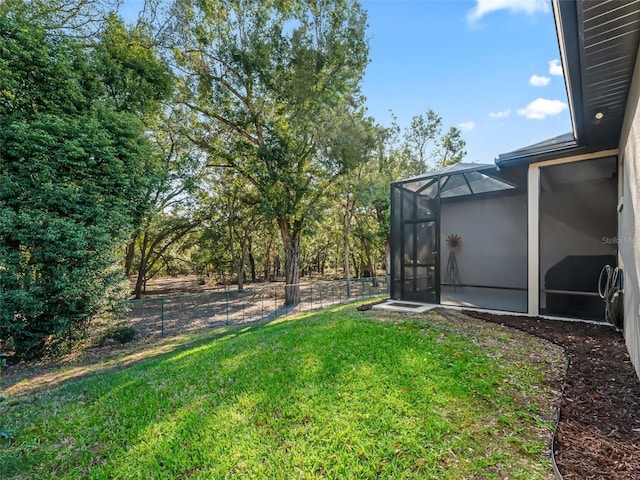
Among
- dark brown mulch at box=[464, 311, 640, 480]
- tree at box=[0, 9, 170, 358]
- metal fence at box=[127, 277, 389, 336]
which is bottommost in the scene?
metal fence at box=[127, 277, 389, 336]

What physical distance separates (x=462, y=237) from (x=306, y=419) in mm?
8384

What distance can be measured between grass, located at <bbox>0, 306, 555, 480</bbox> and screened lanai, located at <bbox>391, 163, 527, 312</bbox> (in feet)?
9.87

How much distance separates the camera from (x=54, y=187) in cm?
594

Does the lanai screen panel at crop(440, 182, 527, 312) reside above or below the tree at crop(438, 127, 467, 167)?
below

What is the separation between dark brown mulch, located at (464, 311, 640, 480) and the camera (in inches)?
74.7

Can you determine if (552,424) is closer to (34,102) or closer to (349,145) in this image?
(34,102)

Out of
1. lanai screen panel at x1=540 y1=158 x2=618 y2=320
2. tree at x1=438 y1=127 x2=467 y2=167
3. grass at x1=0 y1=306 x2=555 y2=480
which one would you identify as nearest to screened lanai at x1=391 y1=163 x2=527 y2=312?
lanai screen panel at x1=540 y1=158 x2=618 y2=320

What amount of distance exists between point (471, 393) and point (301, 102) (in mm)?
10224

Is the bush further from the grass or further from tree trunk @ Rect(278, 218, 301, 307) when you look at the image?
tree trunk @ Rect(278, 218, 301, 307)

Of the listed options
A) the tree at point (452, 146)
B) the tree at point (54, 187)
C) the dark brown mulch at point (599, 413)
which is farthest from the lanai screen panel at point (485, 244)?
the tree at point (452, 146)

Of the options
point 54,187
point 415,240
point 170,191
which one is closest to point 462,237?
point 415,240

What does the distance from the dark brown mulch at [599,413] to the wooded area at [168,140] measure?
806 cm

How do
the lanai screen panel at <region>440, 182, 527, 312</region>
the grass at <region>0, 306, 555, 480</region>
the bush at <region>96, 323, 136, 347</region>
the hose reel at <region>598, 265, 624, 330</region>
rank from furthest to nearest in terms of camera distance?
1. the lanai screen panel at <region>440, 182, 527, 312</region>
2. the bush at <region>96, 323, 136, 347</region>
3. the hose reel at <region>598, 265, 624, 330</region>
4. the grass at <region>0, 306, 555, 480</region>

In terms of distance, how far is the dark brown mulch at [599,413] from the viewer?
6.23 ft
